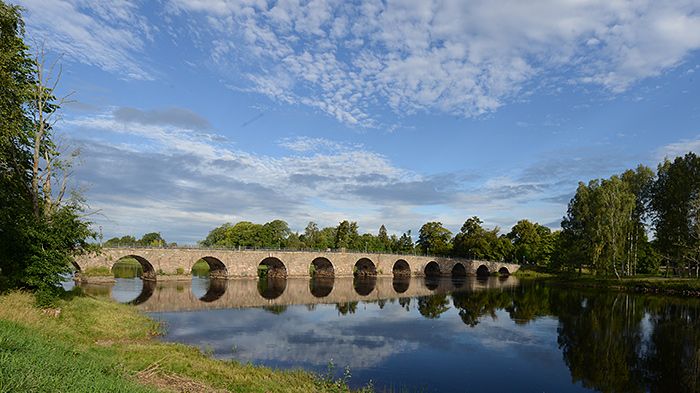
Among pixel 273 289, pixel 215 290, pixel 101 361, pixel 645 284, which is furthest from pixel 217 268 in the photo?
pixel 645 284

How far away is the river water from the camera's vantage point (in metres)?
20.1

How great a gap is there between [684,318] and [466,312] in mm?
18151

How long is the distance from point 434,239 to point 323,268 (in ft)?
161

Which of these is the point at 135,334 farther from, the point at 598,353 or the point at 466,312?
the point at 466,312

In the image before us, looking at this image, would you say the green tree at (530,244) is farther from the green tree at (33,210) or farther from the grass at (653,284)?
the green tree at (33,210)

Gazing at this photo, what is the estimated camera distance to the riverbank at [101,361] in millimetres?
8430

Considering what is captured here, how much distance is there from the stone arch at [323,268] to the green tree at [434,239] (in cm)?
4623

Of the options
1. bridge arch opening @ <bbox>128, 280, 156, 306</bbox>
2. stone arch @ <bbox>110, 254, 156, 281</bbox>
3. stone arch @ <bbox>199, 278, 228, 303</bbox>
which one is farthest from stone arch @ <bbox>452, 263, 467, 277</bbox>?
bridge arch opening @ <bbox>128, 280, 156, 306</bbox>

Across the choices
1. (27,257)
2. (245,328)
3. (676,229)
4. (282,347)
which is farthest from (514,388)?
(676,229)

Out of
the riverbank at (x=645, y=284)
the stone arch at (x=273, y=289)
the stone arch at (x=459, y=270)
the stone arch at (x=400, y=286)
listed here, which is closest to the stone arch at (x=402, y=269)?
the stone arch at (x=459, y=270)

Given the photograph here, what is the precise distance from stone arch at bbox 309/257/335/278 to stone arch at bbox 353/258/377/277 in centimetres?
934

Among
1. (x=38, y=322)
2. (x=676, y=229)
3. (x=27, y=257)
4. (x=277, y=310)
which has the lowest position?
(x=277, y=310)

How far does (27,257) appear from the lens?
2050 centimetres

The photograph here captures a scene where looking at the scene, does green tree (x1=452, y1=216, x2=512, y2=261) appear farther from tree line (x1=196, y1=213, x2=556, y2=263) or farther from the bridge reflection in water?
the bridge reflection in water
